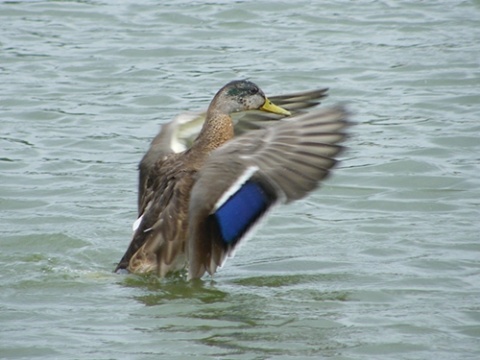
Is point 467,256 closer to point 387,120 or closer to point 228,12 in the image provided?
point 387,120

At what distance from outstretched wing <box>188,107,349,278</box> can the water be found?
0.39 m

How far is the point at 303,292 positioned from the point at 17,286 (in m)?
1.68

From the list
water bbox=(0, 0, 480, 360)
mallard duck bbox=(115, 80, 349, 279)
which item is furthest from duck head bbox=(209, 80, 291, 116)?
water bbox=(0, 0, 480, 360)

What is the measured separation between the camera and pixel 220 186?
279 inches

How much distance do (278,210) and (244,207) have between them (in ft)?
7.43

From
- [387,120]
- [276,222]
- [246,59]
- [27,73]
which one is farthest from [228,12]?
Answer: [276,222]

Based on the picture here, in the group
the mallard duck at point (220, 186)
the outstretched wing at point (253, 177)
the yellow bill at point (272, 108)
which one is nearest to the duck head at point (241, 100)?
the yellow bill at point (272, 108)

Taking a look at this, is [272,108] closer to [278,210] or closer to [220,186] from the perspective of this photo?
[278,210]

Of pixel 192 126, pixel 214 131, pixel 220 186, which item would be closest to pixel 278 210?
pixel 192 126

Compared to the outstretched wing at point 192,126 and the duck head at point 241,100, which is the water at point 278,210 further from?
the duck head at point 241,100

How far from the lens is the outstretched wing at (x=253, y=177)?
6.98 metres

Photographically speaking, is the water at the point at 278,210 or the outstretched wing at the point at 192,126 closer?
the water at the point at 278,210

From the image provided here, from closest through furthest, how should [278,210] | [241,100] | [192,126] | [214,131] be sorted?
[214,131], [241,100], [192,126], [278,210]

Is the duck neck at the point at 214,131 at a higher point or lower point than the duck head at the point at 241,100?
lower
